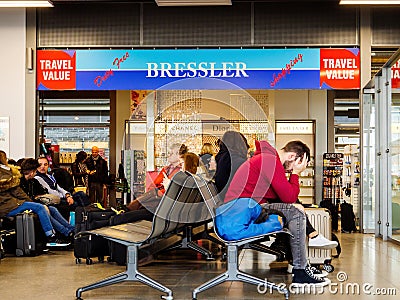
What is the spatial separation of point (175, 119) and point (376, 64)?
4.61m

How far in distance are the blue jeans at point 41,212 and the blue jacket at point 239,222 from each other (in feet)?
11.0

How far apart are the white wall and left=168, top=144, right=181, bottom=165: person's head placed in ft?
14.4

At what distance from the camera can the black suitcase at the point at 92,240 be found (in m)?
6.71

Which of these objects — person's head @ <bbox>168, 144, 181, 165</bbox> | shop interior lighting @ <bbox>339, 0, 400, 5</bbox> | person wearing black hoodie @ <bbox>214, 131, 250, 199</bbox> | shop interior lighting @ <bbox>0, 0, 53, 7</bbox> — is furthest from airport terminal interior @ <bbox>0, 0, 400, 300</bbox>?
person wearing black hoodie @ <bbox>214, 131, 250, 199</bbox>

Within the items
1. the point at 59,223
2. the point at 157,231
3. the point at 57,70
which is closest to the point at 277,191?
the point at 157,231

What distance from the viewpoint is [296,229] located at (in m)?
5.12

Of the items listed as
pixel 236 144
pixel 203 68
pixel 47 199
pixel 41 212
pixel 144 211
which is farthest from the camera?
pixel 203 68

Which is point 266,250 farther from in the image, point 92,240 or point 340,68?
point 340,68

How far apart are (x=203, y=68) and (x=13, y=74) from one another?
2762 mm

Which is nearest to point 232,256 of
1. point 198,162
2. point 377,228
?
point 198,162

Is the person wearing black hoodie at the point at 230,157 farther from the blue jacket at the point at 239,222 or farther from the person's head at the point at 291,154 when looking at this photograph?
the blue jacket at the point at 239,222

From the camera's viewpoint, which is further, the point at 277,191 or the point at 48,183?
the point at 48,183

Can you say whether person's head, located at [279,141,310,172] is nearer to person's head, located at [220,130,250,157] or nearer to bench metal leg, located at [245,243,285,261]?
person's head, located at [220,130,250,157]

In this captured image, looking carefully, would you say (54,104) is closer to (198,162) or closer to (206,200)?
(198,162)
